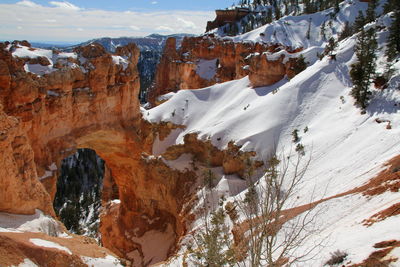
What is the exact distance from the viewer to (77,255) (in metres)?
14.6

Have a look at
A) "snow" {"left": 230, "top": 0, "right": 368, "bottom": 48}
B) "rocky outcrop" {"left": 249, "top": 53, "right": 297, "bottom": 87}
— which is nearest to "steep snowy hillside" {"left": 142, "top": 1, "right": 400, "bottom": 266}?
"rocky outcrop" {"left": 249, "top": 53, "right": 297, "bottom": 87}

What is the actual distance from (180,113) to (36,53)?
16308 mm

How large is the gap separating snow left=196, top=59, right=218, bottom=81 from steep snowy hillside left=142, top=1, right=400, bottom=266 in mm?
28468

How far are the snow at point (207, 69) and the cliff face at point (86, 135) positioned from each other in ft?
116

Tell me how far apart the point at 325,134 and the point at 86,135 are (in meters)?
21.5

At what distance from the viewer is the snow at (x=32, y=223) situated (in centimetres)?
1619

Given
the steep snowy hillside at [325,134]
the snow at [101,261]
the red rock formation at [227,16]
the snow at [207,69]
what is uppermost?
the red rock formation at [227,16]

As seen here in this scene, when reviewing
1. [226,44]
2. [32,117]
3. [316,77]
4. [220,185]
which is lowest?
[220,185]

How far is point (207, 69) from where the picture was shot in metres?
73.4

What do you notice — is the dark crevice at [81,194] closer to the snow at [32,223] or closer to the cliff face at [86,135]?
the cliff face at [86,135]

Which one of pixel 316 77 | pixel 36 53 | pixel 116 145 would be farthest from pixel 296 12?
pixel 36 53

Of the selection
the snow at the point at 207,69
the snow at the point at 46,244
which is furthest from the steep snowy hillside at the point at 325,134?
the snow at the point at 207,69

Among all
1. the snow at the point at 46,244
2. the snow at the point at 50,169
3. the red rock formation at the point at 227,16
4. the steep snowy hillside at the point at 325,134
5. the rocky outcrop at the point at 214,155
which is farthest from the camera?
the red rock formation at the point at 227,16

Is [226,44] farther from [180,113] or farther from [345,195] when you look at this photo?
[345,195]
